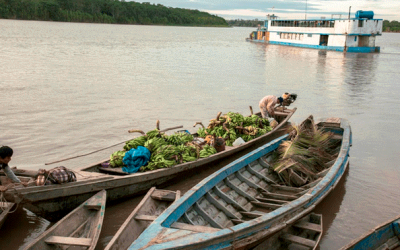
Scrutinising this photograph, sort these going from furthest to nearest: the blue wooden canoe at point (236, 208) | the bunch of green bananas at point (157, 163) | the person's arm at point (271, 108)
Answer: the person's arm at point (271, 108) < the bunch of green bananas at point (157, 163) < the blue wooden canoe at point (236, 208)

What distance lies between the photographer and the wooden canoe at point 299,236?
4.91m

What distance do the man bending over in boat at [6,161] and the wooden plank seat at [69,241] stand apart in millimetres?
1087

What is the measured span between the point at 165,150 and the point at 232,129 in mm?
2711

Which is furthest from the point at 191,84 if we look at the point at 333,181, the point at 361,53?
the point at 361,53

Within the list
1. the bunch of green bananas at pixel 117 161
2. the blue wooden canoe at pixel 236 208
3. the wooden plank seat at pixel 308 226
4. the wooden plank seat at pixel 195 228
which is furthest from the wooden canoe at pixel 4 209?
the wooden plank seat at pixel 308 226

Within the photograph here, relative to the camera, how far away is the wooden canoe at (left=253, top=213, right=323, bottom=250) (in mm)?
4906

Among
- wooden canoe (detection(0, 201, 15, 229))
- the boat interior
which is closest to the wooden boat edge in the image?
wooden canoe (detection(0, 201, 15, 229))

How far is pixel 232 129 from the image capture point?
31.8 ft

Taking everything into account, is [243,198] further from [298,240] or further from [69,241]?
[69,241]

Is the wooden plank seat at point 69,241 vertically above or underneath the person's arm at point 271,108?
underneath

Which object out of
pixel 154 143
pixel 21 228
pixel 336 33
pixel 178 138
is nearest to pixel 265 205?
pixel 154 143

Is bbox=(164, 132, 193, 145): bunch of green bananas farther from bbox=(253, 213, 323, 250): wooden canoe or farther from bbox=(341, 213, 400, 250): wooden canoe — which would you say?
bbox=(341, 213, 400, 250): wooden canoe

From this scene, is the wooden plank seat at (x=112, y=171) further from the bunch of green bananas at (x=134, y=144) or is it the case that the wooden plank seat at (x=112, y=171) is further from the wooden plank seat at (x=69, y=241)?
the wooden plank seat at (x=69, y=241)

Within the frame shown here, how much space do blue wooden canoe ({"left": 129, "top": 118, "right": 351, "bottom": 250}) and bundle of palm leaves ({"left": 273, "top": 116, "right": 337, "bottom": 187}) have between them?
228mm
